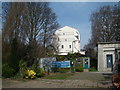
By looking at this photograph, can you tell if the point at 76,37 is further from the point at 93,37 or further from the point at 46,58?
the point at 46,58

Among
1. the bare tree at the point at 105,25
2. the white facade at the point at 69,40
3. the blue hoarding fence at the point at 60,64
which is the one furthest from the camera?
the white facade at the point at 69,40

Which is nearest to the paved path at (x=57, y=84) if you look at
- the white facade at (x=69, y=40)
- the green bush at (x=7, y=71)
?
the green bush at (x=7, y=71)

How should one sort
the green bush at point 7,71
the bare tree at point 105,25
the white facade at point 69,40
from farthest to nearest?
the white facade at point 69,40 < the bare tree at point 105,25 < the green bush at point 7,71

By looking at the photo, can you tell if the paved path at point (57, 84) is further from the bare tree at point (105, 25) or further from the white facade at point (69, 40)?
the white facade at point (69, 40)

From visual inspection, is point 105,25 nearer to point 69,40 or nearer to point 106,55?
point 106,55

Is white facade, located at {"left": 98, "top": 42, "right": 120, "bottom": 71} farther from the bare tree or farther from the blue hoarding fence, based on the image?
the bare tree

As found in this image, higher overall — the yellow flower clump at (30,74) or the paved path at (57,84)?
the yellow flower clump at (30,74)

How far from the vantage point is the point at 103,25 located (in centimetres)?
4034

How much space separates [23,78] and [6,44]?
333 cm

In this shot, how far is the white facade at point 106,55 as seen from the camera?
87.0ft

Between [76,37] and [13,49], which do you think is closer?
[13,49]

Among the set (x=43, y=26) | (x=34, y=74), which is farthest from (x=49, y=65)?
(x=43, y=26)

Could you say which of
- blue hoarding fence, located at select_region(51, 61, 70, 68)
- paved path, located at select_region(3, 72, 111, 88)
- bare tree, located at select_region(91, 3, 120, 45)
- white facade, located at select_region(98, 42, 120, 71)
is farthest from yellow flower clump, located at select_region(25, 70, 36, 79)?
bare tree, located at select_region(91, 3, 120, 45)

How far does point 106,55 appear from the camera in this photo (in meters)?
26.8
